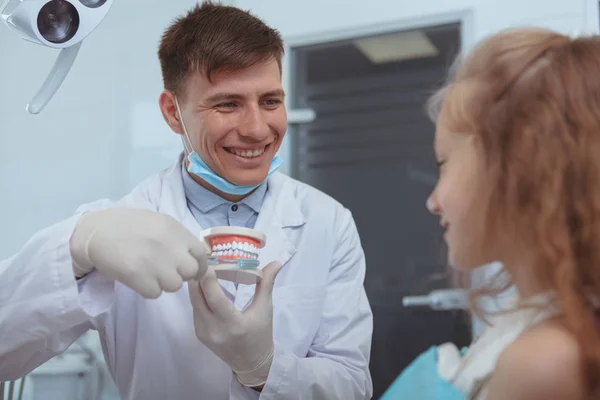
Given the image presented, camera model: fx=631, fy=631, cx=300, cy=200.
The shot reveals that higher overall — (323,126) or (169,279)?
(169,279)

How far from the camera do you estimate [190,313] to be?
4.82 feet

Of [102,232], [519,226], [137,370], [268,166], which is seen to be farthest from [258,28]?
[519,226]

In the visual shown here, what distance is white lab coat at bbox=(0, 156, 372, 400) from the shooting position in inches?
45.6

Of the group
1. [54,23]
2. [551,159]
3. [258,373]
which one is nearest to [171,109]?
[54,23]

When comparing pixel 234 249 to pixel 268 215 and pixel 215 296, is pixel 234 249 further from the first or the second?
pixel 268 215

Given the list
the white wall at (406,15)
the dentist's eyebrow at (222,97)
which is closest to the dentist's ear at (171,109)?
the dentist's eyebrow at (222,97)

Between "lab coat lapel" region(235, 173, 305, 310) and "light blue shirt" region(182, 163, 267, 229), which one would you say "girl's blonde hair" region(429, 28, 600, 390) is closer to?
"lab coat lapel" region(235, 173, 305, 310)

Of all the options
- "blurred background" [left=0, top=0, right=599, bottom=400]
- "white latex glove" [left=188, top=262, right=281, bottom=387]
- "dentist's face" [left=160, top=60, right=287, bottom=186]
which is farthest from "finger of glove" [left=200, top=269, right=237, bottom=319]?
"blurred background" [left=0, top=0, right=599, bottom=400]

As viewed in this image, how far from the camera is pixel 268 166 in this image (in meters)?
1.55

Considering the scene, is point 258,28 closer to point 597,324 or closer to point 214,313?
point 214,313

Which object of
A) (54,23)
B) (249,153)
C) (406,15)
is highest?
(54,23)

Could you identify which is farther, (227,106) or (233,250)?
(227,106)

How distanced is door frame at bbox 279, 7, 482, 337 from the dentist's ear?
1197mm

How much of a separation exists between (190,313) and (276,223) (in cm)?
31
